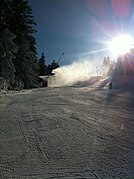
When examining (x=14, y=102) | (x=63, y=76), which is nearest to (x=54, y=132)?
(x=14, y=102)

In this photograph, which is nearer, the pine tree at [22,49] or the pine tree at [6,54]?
the pine tree at [6,54]

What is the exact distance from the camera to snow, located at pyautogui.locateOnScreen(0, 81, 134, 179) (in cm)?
571

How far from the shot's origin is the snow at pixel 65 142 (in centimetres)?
571

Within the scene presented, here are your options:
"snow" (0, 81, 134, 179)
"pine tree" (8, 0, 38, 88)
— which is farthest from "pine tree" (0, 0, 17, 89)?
"snow" (0, 81, 134, 179)

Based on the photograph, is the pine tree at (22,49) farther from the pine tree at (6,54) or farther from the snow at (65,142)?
the snow at (65,142)

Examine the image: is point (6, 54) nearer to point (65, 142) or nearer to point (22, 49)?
point (22, 49)

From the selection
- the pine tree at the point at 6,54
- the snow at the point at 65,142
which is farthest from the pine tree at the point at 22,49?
the snow at the point at 65,142

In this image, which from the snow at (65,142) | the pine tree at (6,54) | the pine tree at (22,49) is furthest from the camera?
the pine tree at (22,49)

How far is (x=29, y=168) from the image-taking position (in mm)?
5738

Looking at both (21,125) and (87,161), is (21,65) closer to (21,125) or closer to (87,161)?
(21,125)

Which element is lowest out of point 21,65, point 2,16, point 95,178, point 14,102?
point 95,178

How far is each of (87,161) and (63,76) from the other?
58.8 m

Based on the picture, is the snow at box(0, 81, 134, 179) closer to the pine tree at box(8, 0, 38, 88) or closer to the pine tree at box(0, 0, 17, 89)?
the pine tree at box(0, 0, 17, 89)

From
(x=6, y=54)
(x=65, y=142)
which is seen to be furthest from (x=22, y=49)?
(x=65, y=142)
